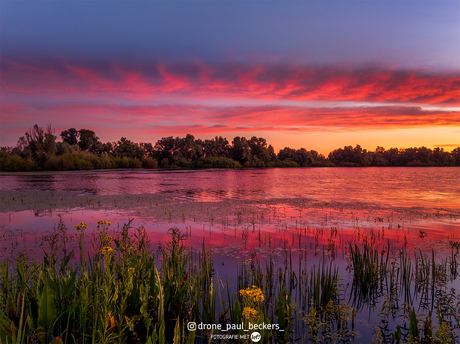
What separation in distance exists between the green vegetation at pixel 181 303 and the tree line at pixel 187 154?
248 feet

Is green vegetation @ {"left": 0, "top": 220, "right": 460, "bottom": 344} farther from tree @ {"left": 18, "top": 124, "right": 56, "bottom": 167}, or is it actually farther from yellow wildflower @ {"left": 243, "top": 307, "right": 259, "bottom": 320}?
tree @ {"left": 18, "top": 124, "right": 56, "bottom": 167}

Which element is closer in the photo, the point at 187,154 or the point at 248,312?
the point at 248,312

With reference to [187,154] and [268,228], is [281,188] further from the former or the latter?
[187,154]

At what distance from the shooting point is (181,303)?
186 inches

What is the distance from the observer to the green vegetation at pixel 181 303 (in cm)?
362

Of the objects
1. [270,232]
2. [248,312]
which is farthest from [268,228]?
[248,312]

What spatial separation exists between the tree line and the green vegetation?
2970 inches

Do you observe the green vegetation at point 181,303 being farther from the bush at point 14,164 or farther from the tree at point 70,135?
the tree at point 70,135

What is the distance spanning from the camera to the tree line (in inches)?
2837

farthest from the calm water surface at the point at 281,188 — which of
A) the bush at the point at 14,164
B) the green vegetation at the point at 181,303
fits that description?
the bush at the point at 14,164

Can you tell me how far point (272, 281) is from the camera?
627cm

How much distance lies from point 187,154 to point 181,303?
4212 inches

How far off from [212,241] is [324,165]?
136 metres

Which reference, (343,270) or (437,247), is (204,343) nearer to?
(343,270)
